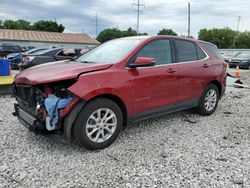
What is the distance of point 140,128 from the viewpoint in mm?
4598

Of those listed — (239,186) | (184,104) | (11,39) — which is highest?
A: (11,39)

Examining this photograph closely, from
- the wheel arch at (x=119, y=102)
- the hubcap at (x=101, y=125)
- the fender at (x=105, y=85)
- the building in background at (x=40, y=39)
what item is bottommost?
the hubcap at (x=101, y=125)

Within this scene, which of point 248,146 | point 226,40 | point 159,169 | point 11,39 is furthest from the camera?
point 226,40

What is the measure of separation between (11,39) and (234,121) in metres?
43.5

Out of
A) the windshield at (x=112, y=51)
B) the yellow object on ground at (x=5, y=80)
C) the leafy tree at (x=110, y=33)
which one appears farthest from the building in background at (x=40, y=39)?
the windshield at (x=112, y=51)

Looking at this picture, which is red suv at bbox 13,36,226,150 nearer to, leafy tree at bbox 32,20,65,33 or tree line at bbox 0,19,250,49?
tree line at bbox 0,19,250,49

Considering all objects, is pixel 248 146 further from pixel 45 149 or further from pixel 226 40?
pixel 226 40

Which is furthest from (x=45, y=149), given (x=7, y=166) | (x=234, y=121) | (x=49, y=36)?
(x=49, y=36)

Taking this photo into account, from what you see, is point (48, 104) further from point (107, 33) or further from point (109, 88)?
point (107, 33)

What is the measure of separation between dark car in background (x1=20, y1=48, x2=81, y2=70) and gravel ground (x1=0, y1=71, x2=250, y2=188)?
519 cm

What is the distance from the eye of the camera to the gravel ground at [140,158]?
2914 millimetres

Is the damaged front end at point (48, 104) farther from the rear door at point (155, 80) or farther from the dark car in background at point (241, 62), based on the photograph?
the dark car in background at point (241, 62)

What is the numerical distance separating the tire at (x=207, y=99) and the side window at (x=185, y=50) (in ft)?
2.68

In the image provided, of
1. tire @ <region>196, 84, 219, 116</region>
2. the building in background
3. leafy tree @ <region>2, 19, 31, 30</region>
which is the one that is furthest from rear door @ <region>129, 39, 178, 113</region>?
leafy tree @ <region>2, 19, 31, 30</region>
